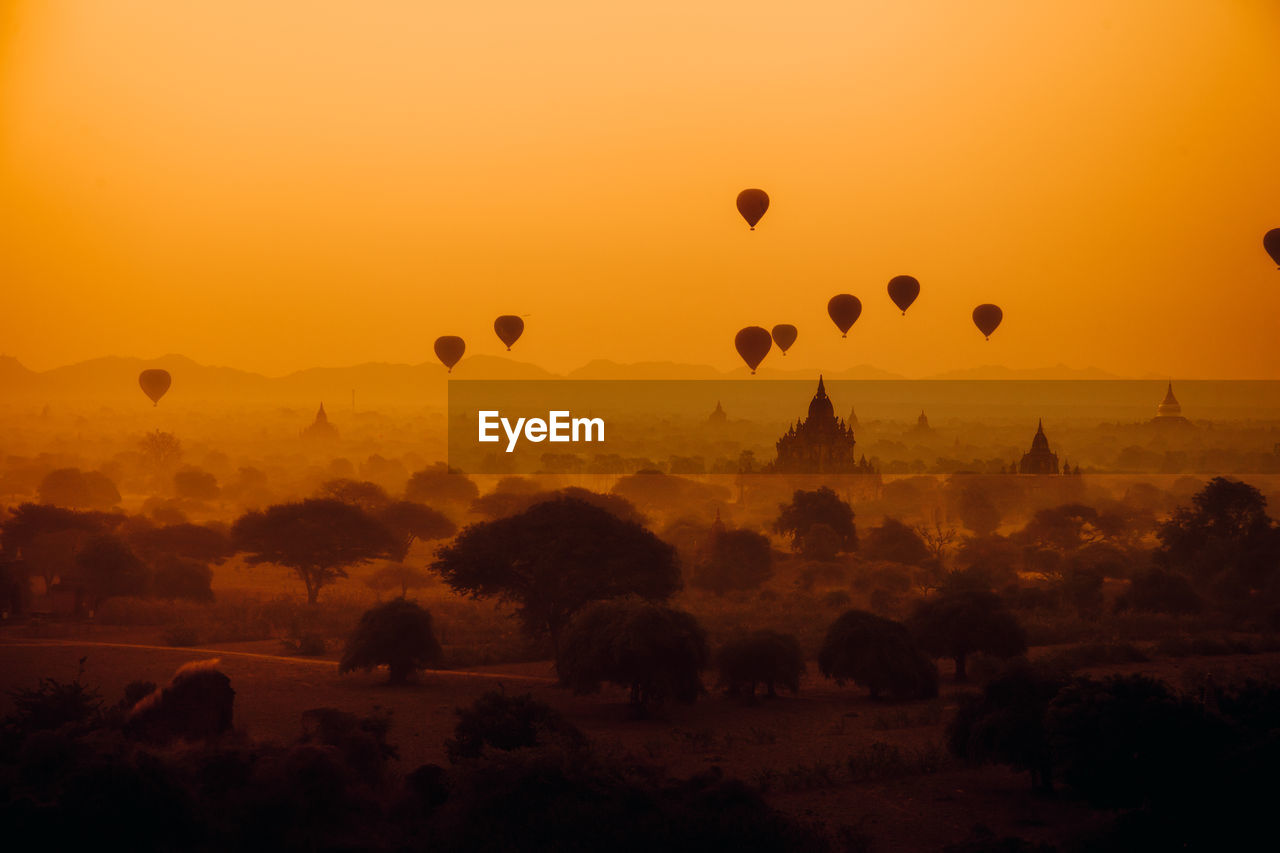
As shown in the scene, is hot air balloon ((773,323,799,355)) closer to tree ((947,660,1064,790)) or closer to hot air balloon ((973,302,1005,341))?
hot air balloon ((973,302,1005,341))

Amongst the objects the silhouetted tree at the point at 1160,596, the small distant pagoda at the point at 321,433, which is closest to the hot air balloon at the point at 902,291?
the silhouetted tree at the point at 1160,596

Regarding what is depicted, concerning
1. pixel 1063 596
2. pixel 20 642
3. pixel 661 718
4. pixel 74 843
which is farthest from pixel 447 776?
pixel 1063 596

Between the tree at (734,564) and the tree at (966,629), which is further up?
the tree at (734,564)

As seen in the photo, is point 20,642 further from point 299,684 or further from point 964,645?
point 964,645

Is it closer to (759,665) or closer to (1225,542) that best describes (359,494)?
(1225,542)

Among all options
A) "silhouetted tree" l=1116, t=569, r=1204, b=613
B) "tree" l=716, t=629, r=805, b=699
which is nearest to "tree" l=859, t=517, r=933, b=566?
"silhouetted tree" l=1116, t=569, r=1204, b=613

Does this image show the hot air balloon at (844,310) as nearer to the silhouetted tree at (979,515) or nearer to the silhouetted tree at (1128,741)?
the silhouetted tree at (979,515)
